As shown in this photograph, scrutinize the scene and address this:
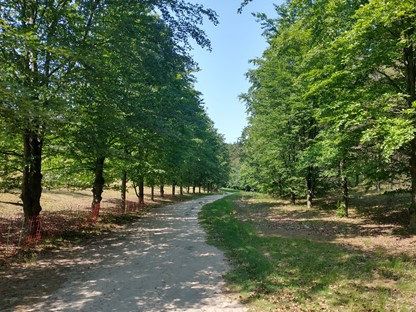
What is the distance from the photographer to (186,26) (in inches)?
481

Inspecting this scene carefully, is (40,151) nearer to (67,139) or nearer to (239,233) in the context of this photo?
(67,139)

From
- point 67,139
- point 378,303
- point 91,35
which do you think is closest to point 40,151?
point 67,139

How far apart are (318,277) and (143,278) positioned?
14.0ft

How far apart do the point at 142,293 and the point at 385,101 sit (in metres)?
9.79

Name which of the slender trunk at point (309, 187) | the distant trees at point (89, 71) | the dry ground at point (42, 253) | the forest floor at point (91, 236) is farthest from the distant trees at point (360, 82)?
the dry ground at point (42, 253)

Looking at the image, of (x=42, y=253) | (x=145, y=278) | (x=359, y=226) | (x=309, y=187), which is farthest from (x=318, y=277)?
(x=309, y=187)

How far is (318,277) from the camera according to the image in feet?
24.3

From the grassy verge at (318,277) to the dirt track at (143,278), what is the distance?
0.62 meters

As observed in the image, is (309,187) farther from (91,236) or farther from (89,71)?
(89,71)

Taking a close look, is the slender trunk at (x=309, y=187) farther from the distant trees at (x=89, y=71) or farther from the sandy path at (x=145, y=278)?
the distant trees at (x=89, y=71)

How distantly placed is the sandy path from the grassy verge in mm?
609

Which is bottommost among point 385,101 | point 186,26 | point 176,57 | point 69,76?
point 385,101

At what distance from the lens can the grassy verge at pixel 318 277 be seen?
6008 millimetres

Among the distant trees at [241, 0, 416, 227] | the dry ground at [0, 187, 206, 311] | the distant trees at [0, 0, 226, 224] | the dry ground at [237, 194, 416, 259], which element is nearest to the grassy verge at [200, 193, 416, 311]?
the dry ground at [237, 194, 416, 259]
